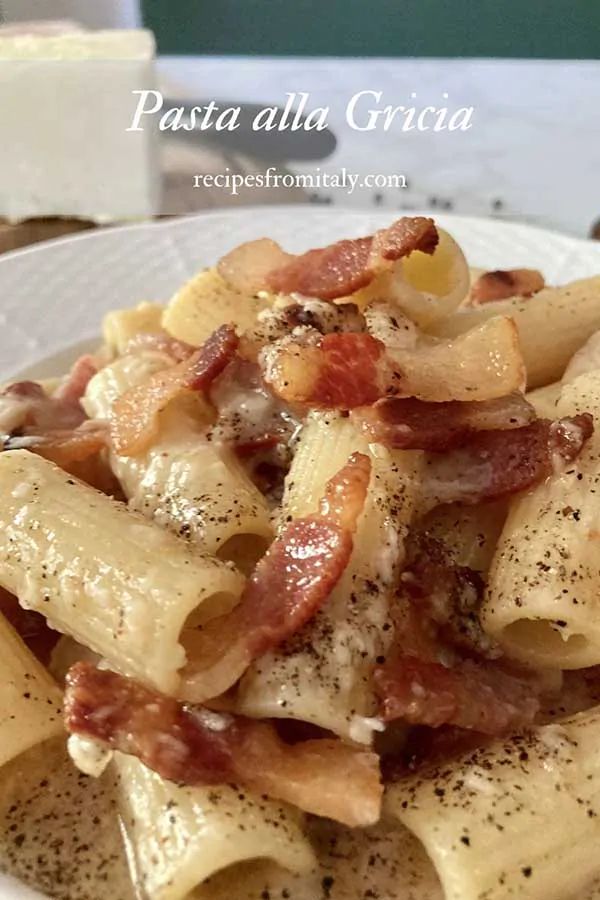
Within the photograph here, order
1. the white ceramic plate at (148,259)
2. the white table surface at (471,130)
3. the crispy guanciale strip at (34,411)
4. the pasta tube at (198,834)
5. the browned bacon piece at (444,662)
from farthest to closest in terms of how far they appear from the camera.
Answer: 1. the white table surface at (471,130)
2. the white ceramic plate at (148,259)
3. the crispy guanciale strip at (34,411)
4. the browned bacon piece at (444,662)
5. the pasta tube at (198,834)

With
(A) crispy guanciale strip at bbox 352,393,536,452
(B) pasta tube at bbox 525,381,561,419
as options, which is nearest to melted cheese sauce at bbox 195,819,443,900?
(A) crispy guanciale strip at bbox 352,393,536,452

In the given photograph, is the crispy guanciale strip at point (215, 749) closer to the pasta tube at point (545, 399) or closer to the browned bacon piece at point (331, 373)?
the browned bacon piece at point (331, 373)

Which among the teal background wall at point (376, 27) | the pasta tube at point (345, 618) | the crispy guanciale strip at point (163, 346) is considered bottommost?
the teal background wall at point (376, 27)

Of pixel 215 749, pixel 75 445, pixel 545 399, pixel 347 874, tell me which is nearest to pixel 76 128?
pixel 75 445

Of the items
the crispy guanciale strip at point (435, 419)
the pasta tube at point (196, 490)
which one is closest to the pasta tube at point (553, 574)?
the crispy guanciale strip at point (435, 419)

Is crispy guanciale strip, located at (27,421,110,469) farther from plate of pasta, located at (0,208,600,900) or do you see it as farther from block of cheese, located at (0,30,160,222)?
block of cheese, located at (0,30,160,222)

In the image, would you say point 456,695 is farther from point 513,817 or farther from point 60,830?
point 60,830
